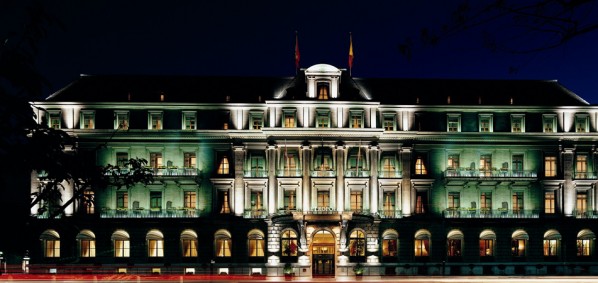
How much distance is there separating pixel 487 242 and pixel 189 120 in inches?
1100

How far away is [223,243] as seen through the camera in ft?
215

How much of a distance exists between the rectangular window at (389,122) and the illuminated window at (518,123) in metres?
10.7

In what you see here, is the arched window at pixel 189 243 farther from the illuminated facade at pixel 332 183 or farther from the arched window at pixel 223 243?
the arched window at pixel 223 243

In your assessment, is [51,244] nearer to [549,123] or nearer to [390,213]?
[390,213]

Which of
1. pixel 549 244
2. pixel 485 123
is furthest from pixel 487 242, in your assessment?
pixel 485 123

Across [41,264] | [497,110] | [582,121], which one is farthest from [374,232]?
[41,264]

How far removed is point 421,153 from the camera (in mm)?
A: 67688

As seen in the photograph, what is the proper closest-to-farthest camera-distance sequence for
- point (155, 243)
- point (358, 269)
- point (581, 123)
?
1. point (358, 269)
2. point (155, 243)
3. point (581, 123)

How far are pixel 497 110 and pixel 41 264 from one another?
4115 centimetres

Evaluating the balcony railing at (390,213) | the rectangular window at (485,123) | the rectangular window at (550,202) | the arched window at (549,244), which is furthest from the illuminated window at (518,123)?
the balcony railing at (390,213)

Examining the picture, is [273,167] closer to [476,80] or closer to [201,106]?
[201,106]

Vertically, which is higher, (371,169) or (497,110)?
(497,110)

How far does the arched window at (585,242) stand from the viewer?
67188mm

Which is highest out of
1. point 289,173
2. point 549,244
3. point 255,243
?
point 289,173
